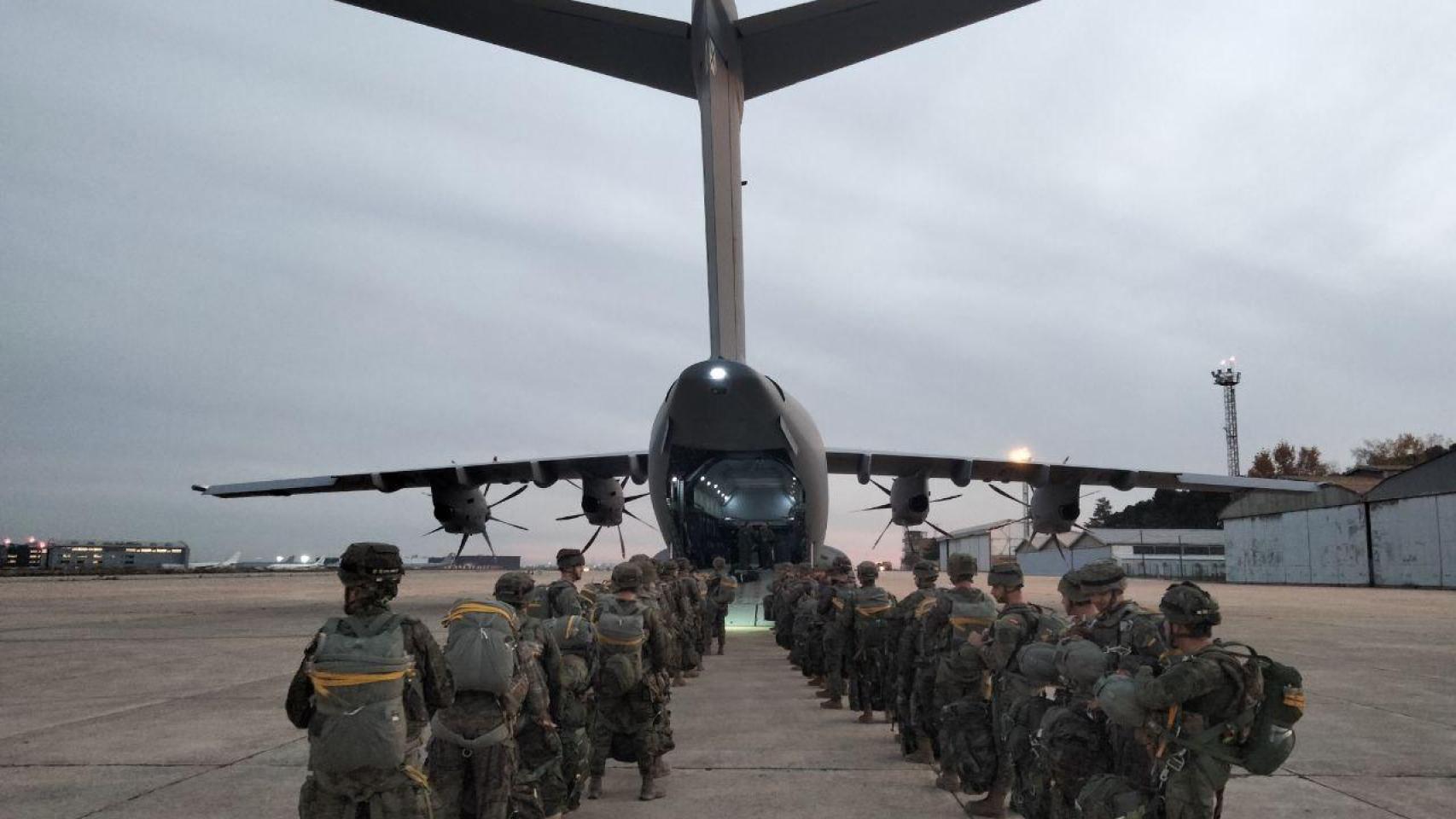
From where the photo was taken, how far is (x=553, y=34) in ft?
46.3

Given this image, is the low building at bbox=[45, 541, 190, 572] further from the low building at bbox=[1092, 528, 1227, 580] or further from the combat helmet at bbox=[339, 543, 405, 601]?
the combat helmet at bbox=[339, 543, 405, 601]

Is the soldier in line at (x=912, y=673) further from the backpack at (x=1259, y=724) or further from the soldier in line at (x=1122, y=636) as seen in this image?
the backpack at (x=1259, y=724)

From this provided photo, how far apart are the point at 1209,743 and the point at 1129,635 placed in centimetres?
83

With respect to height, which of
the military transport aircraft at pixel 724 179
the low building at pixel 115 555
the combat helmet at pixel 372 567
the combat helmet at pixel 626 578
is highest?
the military transport aircraft at pixel 724 179

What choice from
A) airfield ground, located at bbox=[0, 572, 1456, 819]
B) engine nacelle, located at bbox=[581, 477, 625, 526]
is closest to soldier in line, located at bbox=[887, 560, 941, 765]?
airfield ground, located at bbox=[0, 572, 1456, 819]

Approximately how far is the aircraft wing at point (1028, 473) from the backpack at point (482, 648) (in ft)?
55.0

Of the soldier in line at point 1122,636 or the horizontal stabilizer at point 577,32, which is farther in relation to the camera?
the horizontal stabilizer at point 577,32

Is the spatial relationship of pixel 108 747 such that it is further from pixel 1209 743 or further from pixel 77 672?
pixel 1209 743

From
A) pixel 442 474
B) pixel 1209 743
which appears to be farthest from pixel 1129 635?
pixel 442 474

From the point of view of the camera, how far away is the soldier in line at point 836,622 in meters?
9.23

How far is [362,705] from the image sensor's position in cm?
346

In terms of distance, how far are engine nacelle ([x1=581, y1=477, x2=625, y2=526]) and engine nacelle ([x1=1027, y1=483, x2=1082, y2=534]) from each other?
10.2 meters

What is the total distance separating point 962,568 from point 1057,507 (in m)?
16.7

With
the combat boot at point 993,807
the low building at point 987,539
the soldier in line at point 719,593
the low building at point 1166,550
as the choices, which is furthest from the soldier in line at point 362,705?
the low building at point 1166,550
